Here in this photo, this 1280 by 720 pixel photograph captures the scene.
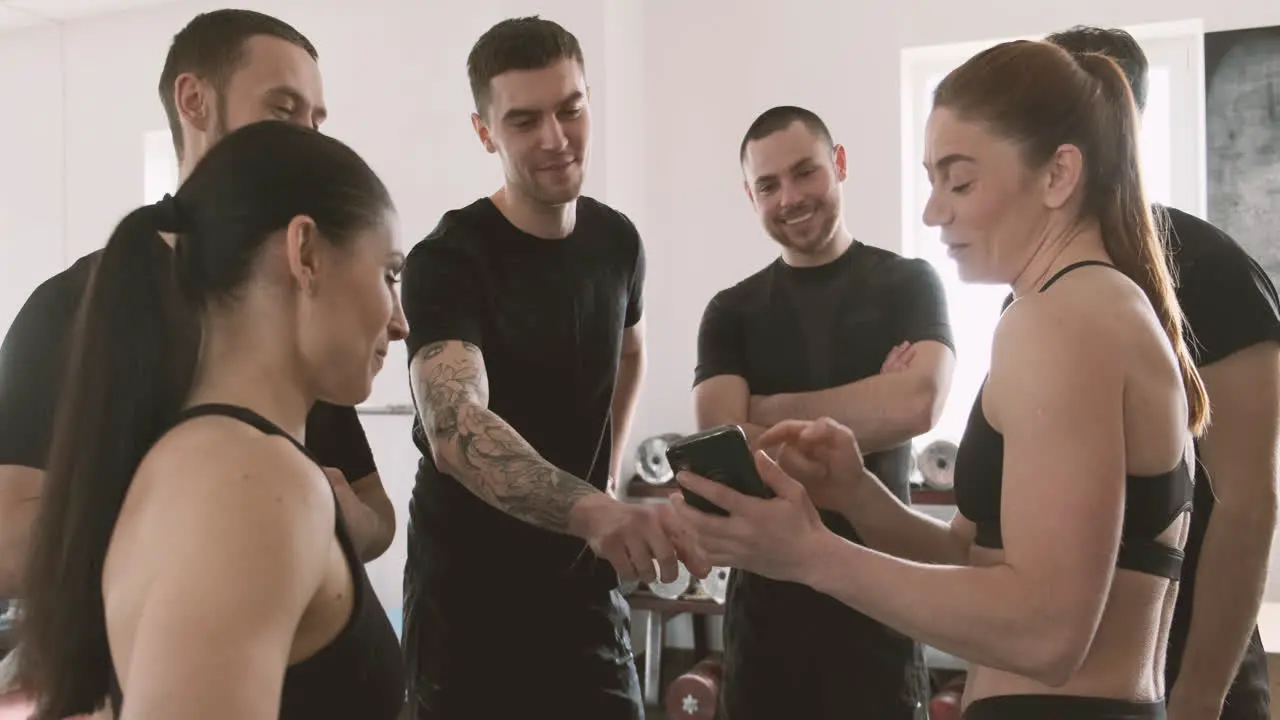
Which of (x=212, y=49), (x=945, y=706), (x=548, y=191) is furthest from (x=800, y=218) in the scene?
(x=945, y=706)

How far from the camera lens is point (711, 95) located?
4.37 meters

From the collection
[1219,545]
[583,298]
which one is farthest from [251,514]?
[1219,545]

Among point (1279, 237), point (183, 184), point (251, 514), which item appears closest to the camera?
point (251, 514)

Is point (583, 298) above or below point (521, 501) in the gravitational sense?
above

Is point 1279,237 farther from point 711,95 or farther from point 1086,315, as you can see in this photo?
point 1086,315

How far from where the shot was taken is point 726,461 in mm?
1327

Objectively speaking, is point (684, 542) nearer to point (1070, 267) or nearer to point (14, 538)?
point (1070, 267)

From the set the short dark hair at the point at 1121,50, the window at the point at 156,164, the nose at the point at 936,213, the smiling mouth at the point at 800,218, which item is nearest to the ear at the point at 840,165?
the smiling mouth at the point at 800,218

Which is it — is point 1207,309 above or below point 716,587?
above

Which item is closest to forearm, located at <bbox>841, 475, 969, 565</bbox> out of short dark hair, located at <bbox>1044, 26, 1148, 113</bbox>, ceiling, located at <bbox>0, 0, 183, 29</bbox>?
short dark hair, located at <bbox>1044, 26, 1148, 113</bbox>

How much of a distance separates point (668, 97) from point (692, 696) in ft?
7.58

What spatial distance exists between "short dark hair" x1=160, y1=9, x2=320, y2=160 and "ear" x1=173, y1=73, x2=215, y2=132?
1 centimetres

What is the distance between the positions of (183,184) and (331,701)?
0.56 m

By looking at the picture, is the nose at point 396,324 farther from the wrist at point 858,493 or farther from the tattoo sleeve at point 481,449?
the wrist at point 858,493
